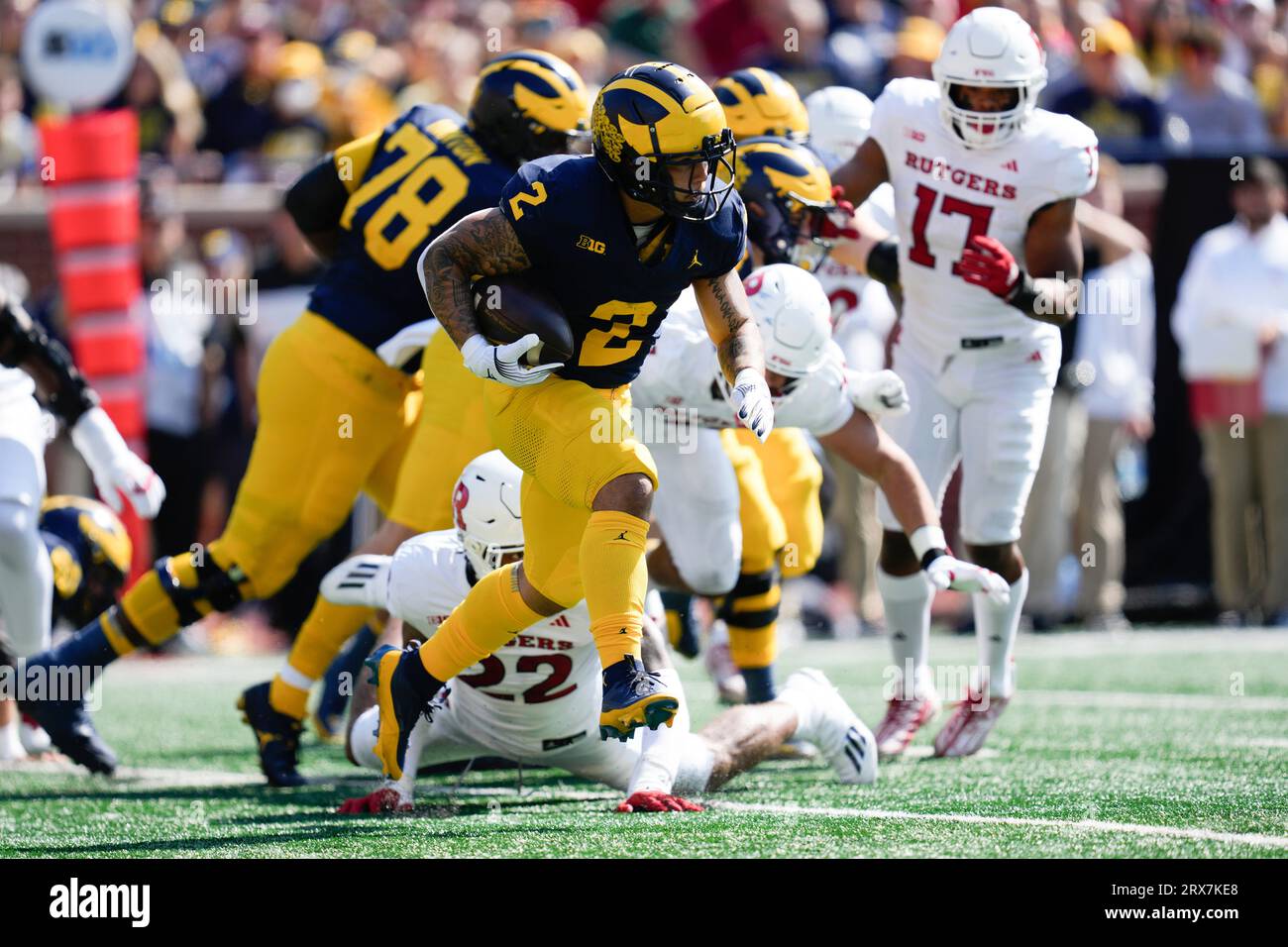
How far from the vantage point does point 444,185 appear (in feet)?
19.3

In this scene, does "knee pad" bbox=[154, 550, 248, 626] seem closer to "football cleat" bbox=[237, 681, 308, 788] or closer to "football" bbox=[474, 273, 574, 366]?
"football cleat" bbox=[237, 681, 308, 788]

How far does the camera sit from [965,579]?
16.8ft

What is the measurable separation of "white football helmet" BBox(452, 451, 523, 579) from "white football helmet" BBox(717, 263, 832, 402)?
675mm

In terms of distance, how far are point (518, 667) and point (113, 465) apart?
1.60 metres

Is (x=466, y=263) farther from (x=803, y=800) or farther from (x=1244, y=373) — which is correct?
(x=1244, y=373)

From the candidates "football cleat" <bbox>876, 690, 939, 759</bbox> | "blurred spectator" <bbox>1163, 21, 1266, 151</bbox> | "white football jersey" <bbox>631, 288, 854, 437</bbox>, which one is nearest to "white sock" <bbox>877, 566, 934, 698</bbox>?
"football cleat" <bbox>876, 690, 939, 759</bbox>

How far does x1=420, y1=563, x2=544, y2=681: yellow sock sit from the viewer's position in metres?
4.56

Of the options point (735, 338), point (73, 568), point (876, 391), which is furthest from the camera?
point (73, 568)

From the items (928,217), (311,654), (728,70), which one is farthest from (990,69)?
(728,70)

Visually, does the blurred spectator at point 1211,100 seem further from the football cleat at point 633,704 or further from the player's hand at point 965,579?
the football cleat at point 633,704

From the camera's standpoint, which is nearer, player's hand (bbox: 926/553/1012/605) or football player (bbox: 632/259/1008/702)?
player's hand (bbox: 926/553/1012/605)

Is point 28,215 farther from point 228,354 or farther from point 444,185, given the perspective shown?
point 444,185
